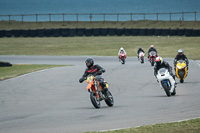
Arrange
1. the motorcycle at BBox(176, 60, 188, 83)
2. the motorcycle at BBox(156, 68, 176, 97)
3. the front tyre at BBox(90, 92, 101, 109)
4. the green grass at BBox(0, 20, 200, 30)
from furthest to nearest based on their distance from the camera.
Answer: the green grass at BBox(0, 20, 200, 30)
the motorcycle at BBox(176, 60, 188, 83)
the motorcycle at BBox(156, 68, 176, 97)
the front tyre at BBox(90, 92, 101, 109)

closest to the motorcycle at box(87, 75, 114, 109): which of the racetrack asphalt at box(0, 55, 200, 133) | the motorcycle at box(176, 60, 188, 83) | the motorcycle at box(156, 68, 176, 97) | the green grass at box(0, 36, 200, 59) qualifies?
the racetrack asphalt at box(0, 55, 200, 133)

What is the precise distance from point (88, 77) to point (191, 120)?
3518mm

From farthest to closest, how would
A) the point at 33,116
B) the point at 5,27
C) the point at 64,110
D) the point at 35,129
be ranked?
the point at 5,27, the point at 64,110, the point at 33,116, the point at 35,129

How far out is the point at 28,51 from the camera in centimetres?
4634

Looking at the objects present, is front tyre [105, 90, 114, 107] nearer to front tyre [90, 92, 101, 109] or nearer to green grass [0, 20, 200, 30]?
front tyre [90, 92, 101, 109]

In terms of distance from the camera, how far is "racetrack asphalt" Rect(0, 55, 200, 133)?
9.80 metres

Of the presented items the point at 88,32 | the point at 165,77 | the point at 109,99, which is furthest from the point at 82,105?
the point at 88,32

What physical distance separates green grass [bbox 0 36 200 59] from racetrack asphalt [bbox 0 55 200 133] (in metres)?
22.8

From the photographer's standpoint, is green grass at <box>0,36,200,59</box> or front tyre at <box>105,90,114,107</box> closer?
front tyre at <box>105,90,114,107</box>

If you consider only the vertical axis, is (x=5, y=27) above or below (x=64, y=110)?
above

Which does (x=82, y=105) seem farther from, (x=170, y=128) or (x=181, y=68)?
(x=181, y=68)

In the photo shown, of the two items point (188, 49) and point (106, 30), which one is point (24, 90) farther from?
point (106, 30)

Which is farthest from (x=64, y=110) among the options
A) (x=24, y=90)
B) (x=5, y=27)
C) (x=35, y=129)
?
(x=5, y=27)

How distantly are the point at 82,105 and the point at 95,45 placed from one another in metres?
38.2
